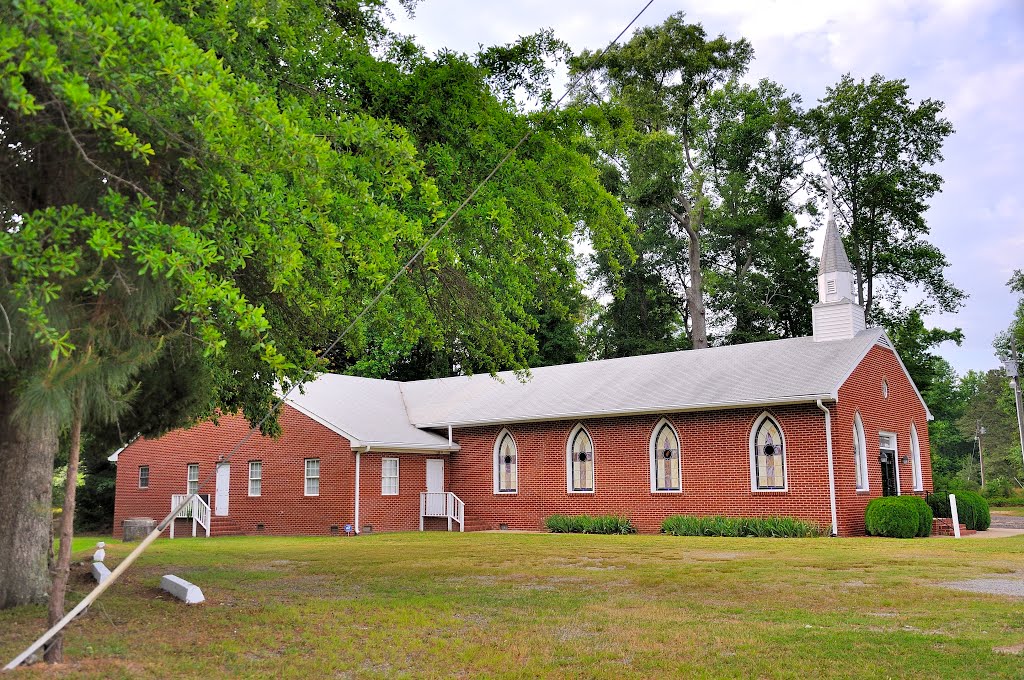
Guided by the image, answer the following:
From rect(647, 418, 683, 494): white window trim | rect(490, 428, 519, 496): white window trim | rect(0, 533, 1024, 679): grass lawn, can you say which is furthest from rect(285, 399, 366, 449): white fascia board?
rect(0, 533, 1024, 679): grass lawn

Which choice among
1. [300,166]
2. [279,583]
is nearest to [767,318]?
[279,583]

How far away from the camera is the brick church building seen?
21.8 meters

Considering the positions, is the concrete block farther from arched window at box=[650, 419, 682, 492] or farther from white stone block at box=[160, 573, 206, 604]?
white stone block at box=[160, 573, 206, 604]

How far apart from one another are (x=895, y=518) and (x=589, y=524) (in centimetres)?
780

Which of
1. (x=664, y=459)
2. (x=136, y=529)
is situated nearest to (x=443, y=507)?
(x=664, y=459)

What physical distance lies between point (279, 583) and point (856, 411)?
52.9ft

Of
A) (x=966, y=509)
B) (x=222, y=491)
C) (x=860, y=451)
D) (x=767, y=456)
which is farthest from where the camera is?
(x=222, y=491)

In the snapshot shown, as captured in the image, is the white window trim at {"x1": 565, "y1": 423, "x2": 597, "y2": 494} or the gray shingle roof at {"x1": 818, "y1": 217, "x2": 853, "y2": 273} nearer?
the white window trim at {"x1": 565, "y1": 423, "x2": 597, "y2": 494}

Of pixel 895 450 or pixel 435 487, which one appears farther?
pixel 435 487

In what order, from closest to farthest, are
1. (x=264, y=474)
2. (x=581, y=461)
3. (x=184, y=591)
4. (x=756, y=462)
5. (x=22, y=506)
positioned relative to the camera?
(x=22, y=506)
(x=184, y=591)
(x=756, y=462)
(x=581, y=461)
(x=264, y=474)

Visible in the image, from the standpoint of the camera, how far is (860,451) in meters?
23.0

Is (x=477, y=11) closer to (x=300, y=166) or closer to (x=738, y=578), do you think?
(x=300, y=166)

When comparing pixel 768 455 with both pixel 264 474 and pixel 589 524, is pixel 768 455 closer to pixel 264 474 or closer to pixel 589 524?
pixel 589 524

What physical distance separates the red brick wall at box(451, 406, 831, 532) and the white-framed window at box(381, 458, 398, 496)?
7.27 ft
